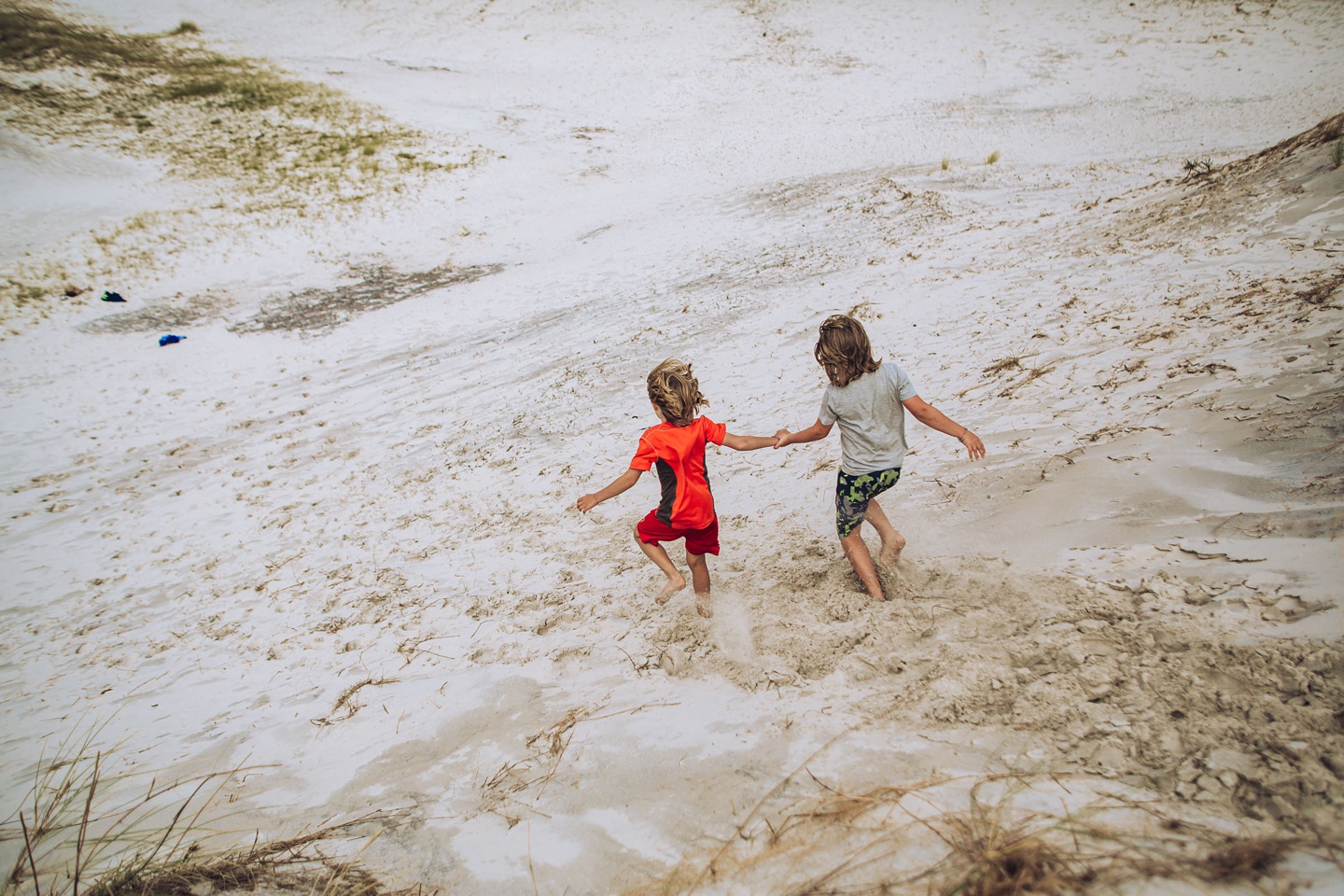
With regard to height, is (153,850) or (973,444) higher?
(973,444)

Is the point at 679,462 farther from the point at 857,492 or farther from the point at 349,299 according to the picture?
the point at 349,299

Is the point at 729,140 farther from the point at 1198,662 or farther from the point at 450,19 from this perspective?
the point at 1198,662

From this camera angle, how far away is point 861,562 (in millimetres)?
3426

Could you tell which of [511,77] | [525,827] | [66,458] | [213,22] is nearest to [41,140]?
[213,22]

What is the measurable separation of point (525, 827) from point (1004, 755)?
66.2 inches

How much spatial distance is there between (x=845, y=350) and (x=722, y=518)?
1944 mm

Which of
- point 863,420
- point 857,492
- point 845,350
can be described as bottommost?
point 857,492

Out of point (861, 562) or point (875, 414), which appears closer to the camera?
point (875, 414)

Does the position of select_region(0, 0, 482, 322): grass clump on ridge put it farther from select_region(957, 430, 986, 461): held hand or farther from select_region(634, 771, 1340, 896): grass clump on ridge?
select_region(634, 771, 1340, 896): grass clump on ridge

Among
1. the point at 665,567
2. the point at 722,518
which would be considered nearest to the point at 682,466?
the point at 665,567

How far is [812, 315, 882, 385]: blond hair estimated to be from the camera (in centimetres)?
306

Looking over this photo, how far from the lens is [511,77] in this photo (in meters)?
22.6

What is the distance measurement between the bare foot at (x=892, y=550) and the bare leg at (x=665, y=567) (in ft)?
3.69

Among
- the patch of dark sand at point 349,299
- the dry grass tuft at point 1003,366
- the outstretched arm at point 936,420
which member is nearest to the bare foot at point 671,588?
the outstretched arm at point 936,420
